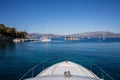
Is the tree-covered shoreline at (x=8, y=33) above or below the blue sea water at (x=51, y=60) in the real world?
above

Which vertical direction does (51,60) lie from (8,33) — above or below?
below

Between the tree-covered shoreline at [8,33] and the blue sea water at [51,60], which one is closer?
the blue sea water at [51,60]

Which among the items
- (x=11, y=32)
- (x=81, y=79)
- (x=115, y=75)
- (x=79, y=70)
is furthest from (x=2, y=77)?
(x=11, y=32)

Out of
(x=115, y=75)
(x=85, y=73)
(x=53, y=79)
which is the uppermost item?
(x=53, y=79)

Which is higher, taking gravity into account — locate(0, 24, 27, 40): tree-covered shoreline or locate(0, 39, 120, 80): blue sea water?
locate(0, 24, 27, 40): tree-covered shoreline

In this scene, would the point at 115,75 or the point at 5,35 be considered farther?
the point at 5,35

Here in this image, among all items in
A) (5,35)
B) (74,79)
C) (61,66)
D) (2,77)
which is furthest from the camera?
(5,35)

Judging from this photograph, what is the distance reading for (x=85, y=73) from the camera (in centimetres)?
1080

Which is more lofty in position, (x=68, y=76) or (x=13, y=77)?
(x=68, y=76)

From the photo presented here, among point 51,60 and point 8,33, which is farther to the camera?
point 8,33

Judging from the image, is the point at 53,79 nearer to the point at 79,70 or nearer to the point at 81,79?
the point at 81,79

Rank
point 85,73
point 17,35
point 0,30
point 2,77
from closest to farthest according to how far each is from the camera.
A: 1. point 85,73
2. point 2,77
3. point 0,30
4. point 17,35

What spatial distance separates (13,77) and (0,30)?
13262 centimetres

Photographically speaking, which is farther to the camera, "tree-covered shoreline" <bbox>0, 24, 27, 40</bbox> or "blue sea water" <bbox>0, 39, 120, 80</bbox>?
"tree-covered shoreline" <bbox>0, 24, 27, 40</bbox>
